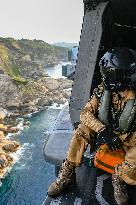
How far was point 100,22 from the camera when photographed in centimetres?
656

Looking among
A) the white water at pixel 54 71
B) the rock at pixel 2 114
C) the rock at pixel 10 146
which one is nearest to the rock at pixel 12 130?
the rock at pixel 2 114

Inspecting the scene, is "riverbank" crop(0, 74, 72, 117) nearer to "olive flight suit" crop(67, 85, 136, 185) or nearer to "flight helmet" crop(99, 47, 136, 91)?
"olive flight suit" crop(67, 85, 136, 185)

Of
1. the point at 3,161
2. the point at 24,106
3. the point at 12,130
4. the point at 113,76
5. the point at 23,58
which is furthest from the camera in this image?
the point at 23,58

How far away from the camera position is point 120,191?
4781 mm

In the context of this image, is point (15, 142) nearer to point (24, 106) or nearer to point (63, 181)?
point (24, 106)

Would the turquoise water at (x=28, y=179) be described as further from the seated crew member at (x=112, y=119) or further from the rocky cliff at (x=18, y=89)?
the seated crew member at (x=112, y=119)

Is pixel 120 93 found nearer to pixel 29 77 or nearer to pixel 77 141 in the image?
pixel 77 141

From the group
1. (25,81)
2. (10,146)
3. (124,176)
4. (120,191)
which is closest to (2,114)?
(10,146)

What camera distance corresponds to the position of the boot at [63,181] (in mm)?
5164

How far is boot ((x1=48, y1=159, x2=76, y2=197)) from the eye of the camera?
16.9 feet

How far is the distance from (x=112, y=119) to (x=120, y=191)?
1.12 m

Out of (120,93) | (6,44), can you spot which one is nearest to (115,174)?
(120,93)

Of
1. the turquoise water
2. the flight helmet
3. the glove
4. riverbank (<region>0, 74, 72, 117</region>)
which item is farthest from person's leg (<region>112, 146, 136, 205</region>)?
riverbank (<region>0, 74, 72, 117</region>)

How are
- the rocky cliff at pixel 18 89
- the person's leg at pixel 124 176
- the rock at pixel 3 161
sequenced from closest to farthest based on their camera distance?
the person's leg at pixel 124 176 → the rock at pixel 3 161 → the rocky cliff at pixel 18 89
